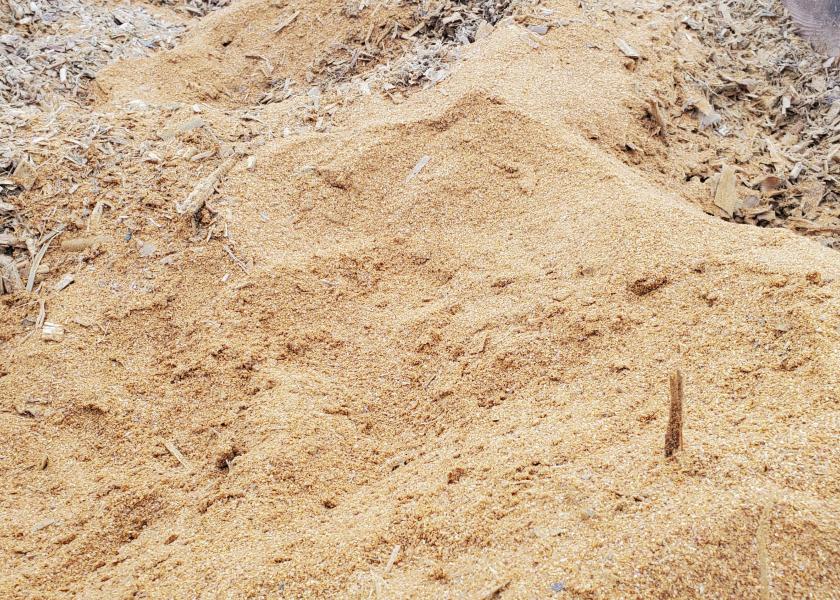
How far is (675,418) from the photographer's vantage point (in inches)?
75.5

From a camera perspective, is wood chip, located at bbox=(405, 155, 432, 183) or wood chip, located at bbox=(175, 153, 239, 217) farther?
wood chip, located at bbox=(405, 155, 432, 183)

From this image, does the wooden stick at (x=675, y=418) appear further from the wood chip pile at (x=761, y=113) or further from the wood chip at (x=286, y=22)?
the wood chip at (x=286, y=22)

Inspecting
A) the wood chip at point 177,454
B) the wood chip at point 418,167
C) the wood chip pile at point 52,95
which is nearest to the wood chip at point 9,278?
the wood chip pile at point 52,95

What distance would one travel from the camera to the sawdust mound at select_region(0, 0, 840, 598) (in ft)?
6.08

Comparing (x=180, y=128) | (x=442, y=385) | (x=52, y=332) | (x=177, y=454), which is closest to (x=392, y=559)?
(x=442, y=385)

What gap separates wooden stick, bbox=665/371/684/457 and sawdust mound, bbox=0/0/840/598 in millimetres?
55

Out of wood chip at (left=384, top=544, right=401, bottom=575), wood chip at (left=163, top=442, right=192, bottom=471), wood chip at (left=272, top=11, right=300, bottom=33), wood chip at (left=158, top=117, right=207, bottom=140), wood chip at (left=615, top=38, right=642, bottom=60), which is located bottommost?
wood chip at (left=163, top=442, right=192, bottom=471)

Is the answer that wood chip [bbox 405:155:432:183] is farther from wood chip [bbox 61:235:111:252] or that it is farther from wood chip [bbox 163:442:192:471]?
wood chip [bbox 163:442:192:471]

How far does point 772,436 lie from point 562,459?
0.64 m

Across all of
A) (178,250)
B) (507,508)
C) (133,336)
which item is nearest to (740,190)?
(507,508)

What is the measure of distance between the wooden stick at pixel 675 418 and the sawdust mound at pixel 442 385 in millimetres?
55

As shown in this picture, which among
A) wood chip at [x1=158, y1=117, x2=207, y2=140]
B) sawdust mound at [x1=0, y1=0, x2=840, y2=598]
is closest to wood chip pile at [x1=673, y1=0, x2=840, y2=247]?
sawdust mound at [x1=0, y1=0, x2=840, y2=598]

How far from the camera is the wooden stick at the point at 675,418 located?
1897 millimetres

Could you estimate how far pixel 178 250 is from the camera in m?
3.60
